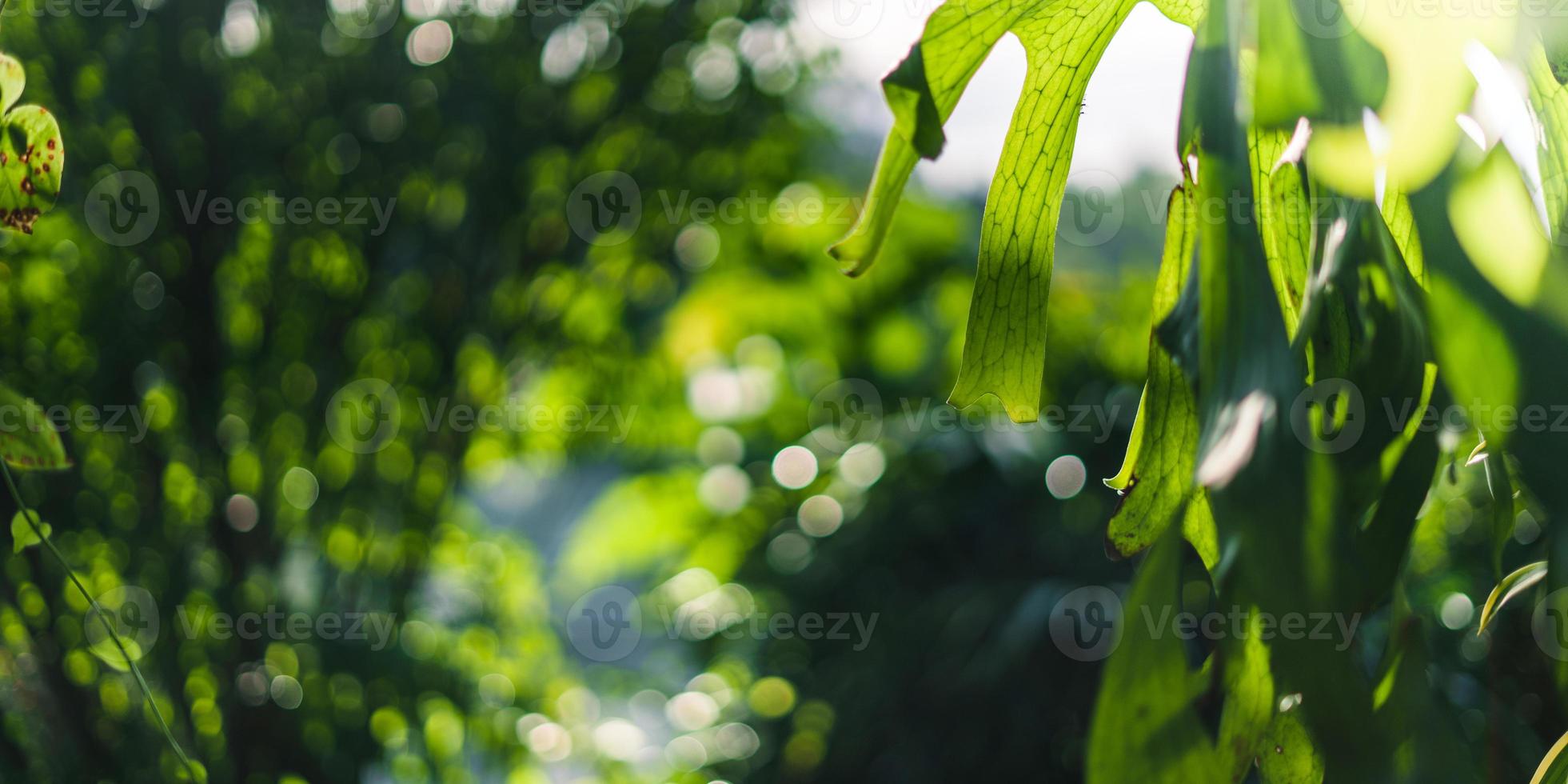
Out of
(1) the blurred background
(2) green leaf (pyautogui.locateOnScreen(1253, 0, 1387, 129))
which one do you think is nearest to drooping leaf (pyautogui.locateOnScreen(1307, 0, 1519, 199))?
(2) green leaf (pyautogui.locateOnScreen(1253, 0, 1387, 129))

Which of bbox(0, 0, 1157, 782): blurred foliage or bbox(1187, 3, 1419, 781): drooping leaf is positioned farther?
bbox(0, 0, 1157, 782): blurred foliage

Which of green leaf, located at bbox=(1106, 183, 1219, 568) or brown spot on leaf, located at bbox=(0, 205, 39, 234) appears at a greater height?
brown spot on leaf, located at bbox=(0, 205, 39, 234)

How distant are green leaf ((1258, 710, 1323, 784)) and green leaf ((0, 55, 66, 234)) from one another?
405mm

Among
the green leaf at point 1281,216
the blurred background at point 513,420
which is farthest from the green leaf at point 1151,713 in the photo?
the blurred background at point 513,420

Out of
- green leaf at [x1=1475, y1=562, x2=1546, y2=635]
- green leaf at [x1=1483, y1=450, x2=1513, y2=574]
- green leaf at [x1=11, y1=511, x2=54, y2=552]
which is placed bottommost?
green leaf at [x1=1475, y1=562, x2=1546, y2=635]

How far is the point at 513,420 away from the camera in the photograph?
1482 millimetres

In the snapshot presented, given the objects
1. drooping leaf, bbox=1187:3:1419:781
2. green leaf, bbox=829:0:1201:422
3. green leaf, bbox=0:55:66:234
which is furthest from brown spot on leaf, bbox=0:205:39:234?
drooping leaf, bbox=1187:3:1419:781

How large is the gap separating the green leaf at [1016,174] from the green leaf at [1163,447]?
36 mm

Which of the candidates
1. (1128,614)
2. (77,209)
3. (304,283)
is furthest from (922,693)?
(1128,614)

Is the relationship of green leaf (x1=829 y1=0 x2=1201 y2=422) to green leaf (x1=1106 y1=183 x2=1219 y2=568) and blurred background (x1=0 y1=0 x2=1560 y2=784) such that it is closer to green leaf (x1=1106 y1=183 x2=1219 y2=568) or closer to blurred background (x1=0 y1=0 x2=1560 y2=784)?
green leaf (x1=1106 y1=183 x2=1219 y2=568)

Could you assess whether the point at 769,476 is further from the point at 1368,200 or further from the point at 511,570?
the point at 1368,200

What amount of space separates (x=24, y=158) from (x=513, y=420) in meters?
1.19

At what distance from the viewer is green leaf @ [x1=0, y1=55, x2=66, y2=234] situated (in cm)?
31

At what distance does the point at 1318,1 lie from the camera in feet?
0.93
